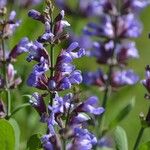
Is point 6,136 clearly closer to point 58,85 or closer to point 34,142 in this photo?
point 34,142

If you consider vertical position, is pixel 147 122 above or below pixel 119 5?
below

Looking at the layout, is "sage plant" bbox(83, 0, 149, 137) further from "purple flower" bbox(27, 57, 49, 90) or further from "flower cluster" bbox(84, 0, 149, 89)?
"purple flower" bbox(27, 57, 49, 90)

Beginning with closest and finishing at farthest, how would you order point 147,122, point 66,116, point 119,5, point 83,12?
point 66,116 < point 147,122 < point 119,5 < point 83,12

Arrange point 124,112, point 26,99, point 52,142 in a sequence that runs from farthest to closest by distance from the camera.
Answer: point 124,112, point 26,99, point 52,142

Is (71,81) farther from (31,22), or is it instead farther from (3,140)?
(31,22)

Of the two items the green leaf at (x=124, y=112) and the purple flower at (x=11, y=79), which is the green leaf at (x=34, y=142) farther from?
the green leaf at (x=124, y=112)

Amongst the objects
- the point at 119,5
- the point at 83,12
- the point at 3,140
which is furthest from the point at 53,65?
the point at 83,12

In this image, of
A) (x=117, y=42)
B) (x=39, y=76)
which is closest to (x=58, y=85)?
(x=39, y=76)
